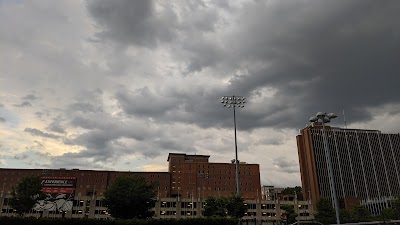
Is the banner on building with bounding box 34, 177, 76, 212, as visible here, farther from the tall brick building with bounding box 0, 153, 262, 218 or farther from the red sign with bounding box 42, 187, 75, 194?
the tall brick building with bounding box 0, 153, 262, 218

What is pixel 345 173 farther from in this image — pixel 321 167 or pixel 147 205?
pixel 147 205

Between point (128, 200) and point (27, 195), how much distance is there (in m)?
26.8

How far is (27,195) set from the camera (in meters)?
71.4

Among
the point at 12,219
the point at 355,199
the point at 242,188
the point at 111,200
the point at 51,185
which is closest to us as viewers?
the point at 12,219

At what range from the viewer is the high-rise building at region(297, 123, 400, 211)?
152375 millimetres

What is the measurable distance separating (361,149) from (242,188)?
Answer: 65467 millimetres

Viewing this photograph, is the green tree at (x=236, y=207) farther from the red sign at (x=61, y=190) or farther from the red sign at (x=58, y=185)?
the red sign at (x=58, y=185)

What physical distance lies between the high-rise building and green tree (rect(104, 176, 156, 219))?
10816 cm

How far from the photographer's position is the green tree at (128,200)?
2425 inches

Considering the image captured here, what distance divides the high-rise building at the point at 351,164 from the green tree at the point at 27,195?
4680 inches

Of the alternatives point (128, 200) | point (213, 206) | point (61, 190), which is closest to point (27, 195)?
point (61, 190)

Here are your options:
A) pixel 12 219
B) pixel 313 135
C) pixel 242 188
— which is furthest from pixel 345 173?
pixel 12 219

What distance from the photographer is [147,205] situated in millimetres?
63406

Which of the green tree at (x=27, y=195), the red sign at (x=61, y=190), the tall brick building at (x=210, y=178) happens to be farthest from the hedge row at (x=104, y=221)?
the tall brick building at (x=210, y=178)
